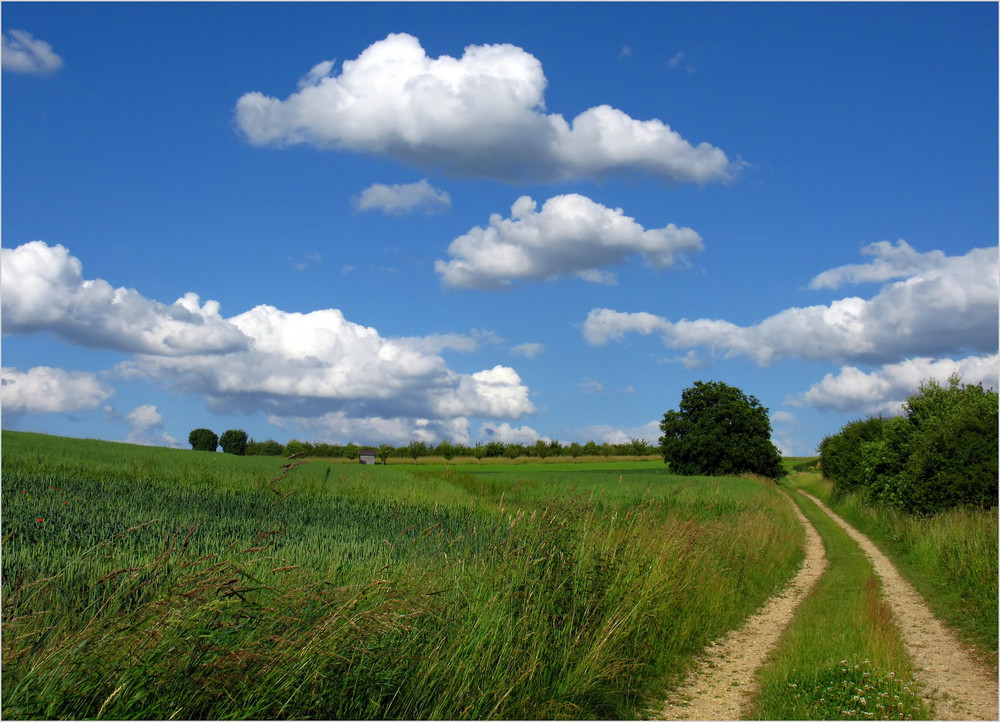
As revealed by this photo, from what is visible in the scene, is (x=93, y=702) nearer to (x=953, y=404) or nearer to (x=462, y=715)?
(x=462, y=715)

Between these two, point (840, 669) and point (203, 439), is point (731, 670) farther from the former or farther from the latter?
point (203, 439)

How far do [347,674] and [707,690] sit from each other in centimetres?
510

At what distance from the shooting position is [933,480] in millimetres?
21219

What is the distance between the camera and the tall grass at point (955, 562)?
37.6 ft

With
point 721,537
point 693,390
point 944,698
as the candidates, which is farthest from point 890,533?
point 693,390

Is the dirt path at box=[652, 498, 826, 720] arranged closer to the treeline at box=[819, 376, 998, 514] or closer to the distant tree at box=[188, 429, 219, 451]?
the treeline at box=[819, 376, 998, 514]

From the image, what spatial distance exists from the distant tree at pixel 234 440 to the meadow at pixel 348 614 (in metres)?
63.7

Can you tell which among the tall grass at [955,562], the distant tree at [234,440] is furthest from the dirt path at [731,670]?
the distant tree at [234,440]

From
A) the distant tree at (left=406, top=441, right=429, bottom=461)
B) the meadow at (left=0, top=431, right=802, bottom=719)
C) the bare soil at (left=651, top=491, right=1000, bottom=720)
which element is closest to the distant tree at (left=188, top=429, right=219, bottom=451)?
the distant tree at (left=406, top=441, right=429, bottom=461)

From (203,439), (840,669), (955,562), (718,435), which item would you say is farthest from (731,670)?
(203,439)

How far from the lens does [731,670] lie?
9.02m

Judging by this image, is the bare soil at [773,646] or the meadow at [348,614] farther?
the bare soil at [773,646]

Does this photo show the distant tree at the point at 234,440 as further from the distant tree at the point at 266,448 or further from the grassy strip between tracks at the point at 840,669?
the grassy strip between tracks at the point at 840,669

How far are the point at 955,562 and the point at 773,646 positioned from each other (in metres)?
7.24
